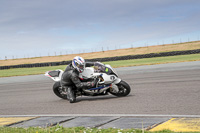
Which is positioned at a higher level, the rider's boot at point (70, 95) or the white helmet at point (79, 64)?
the white helmet at point (79, 64)

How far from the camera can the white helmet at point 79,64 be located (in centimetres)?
859

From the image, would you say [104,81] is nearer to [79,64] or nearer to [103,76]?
[103,76]

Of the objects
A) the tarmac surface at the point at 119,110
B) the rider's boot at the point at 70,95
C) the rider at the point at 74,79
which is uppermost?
the rider at the point at 74,79

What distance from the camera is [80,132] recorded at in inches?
186

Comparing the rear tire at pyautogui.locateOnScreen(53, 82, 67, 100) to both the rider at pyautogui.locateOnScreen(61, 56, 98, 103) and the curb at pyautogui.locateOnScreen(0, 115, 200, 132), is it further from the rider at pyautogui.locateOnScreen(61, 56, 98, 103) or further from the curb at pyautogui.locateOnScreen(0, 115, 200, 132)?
the curb at pyautogui.locateOnScreen(0, 115, 200, 132)

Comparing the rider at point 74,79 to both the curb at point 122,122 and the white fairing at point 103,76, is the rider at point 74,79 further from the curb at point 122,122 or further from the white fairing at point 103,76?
the curb at point 122,122

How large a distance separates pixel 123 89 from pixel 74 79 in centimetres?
153

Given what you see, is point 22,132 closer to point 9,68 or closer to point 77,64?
point 77,64

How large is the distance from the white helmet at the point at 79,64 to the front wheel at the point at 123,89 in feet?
3.98

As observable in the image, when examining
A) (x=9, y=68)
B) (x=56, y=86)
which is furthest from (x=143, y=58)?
(x=56, y=86)

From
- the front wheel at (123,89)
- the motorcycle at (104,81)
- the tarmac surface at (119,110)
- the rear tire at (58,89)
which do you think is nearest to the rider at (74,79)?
the motorcycle at (104,81)

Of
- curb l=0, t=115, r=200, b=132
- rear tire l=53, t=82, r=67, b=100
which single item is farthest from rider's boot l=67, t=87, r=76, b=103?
curb l=0, t=115, r=200, b=132

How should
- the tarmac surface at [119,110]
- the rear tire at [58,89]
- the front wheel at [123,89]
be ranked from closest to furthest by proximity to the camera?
1. the tarmac surface at [119,110]
2. the front wheel at [123,89]
3. the rear tire at [58,89]

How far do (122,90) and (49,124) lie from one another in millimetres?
3658
